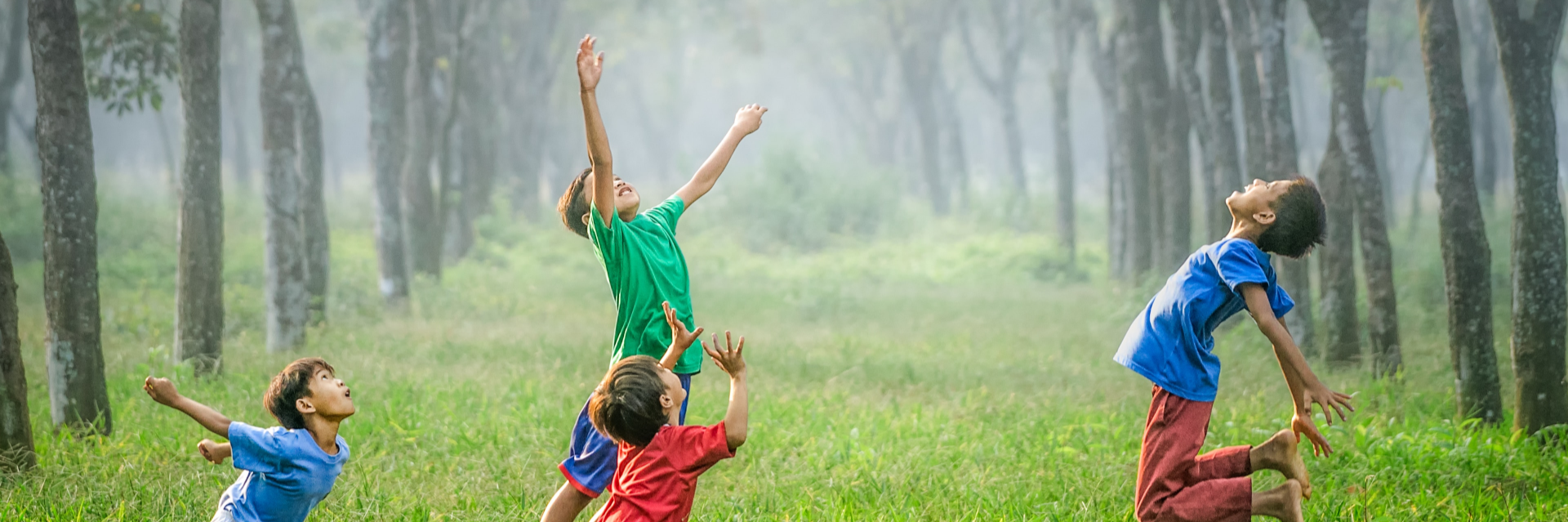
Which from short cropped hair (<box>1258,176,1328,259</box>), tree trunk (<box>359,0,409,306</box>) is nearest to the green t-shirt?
short cropped hair (<box>1258,176,1328,259</box>)

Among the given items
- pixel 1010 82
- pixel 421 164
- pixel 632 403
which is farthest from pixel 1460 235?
pixel 1010 82

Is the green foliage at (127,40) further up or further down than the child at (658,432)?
further up

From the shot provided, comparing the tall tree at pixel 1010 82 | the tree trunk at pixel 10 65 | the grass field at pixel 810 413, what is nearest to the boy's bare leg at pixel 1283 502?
the grass field at pixel 810 413

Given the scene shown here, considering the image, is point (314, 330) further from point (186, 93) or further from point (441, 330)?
point (186, 93)

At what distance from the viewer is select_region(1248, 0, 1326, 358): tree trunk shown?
923cm

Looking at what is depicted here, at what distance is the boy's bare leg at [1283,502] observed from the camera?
12.1ft

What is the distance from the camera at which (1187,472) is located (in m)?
3.82

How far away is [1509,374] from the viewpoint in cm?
779

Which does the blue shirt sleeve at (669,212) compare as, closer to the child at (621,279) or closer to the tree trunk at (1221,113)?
the child at (621,279)

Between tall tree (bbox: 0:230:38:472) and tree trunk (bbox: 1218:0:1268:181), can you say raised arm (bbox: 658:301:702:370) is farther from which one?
tree trunk (bbox: 1218:0:1268:181)

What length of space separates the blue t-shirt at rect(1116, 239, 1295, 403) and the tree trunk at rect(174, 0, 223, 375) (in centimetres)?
661

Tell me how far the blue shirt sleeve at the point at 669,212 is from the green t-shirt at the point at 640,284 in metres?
0.12

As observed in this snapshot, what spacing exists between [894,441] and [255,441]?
3.66 m

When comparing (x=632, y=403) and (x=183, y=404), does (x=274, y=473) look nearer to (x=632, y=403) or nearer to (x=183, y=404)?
(x=183, y=404)
